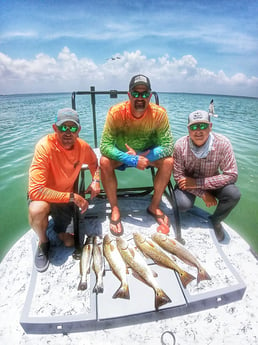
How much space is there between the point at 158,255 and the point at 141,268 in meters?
0.29

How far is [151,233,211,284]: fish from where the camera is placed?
2.34 metres

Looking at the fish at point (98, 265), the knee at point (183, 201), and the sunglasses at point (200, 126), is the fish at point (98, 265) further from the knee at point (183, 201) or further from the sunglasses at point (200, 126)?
the sunglasses at point (200, 126)

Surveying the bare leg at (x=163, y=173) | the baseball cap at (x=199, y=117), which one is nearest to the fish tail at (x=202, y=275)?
the bare leg at (x=163, y=173)

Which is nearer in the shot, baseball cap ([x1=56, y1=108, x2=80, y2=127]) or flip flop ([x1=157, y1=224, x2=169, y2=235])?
baseball cap ([x1=56, y1=108, x2=80, y2=127])

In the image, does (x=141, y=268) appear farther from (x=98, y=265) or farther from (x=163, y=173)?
(x=163, y=173)

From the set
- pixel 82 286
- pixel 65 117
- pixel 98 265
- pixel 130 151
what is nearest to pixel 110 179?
pixel 130 151

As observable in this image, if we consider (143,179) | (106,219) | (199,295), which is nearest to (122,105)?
(106,219)

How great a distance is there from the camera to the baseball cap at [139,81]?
281 centimetres

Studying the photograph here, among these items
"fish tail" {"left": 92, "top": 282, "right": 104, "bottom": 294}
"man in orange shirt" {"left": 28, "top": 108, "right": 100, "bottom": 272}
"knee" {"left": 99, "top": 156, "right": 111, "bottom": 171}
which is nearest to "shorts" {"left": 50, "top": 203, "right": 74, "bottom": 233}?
"man in orange shirt" {"left": 28, "top": 108, "right": 100, "bottom": 272}

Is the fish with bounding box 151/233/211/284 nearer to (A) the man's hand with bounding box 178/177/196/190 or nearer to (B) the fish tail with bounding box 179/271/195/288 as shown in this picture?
→ (B) the fish tail with bounding box 179/271/195/288

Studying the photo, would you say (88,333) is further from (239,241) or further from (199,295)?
(239,241)

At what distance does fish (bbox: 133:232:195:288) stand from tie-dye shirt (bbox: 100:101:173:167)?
1.05 m

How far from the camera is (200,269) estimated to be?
239 cm

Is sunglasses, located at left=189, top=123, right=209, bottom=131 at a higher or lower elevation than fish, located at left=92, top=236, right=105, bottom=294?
higher
